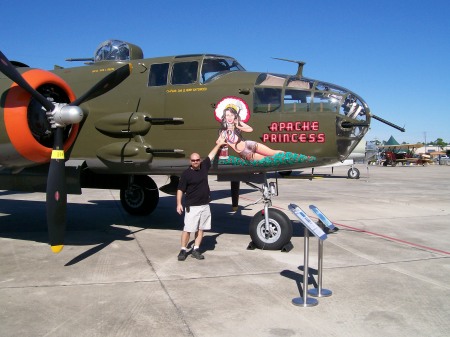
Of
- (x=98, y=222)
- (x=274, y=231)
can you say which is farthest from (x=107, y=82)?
(x=98, y=222)

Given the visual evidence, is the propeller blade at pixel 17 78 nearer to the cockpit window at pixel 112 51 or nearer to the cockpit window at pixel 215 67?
the cockpit window at pixel 215 67

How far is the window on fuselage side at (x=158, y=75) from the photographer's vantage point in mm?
8723

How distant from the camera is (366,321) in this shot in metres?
4.60

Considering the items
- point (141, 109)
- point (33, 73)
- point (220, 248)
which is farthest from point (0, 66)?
point (220, 248)

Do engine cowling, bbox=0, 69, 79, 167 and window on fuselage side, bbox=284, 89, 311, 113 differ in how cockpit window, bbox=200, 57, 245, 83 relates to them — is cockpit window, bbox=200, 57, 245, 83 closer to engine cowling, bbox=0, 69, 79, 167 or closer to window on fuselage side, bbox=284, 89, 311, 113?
window on fuselage side, bbox=284, 89, 311, 113

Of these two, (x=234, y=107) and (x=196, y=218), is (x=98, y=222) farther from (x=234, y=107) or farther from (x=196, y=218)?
(x=234, y=107)

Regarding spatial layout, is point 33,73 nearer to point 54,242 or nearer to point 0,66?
point 0,66

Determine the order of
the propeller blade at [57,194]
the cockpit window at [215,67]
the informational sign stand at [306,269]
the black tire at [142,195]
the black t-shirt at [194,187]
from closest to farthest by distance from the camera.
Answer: the informational sign stand at [306,269]
the propeller blade at [57,194]
the black t-shirt at [194,187]
the cockpit window at [215,67]
the black tire at [142,195]

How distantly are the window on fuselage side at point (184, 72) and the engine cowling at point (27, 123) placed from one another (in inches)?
85.5

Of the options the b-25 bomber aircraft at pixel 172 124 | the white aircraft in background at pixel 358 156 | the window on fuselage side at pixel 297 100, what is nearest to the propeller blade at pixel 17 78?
the b-25 bomber aircraft at pixel 172 124

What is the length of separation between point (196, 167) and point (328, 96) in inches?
105

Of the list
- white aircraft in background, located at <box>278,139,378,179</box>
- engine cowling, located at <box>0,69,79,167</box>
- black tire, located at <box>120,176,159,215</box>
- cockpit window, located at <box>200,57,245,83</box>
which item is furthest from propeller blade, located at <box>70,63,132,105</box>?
white aircraft in background, located at <box>278,139,378,179</box>

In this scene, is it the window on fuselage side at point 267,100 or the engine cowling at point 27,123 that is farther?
the window on fuselage side at point 267,100

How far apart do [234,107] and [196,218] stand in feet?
7.27
